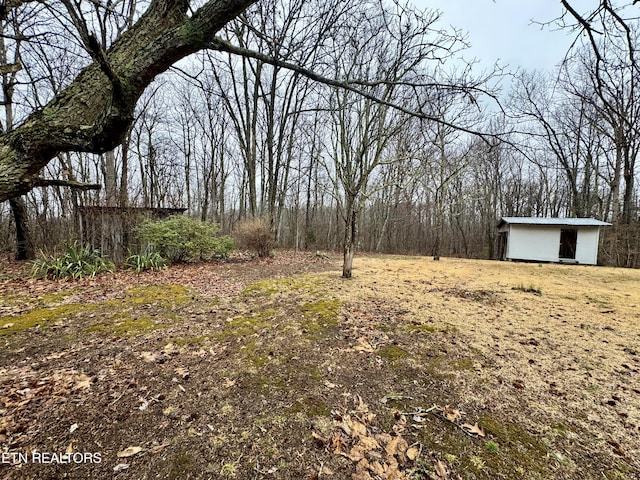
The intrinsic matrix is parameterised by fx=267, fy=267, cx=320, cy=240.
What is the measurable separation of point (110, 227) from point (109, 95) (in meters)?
7.87

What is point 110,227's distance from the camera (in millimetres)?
7551

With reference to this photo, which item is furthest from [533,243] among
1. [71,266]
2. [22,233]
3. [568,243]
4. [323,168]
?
[22,233]

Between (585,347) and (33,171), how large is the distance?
5.17 metres

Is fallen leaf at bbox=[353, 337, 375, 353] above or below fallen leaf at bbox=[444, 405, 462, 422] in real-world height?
above

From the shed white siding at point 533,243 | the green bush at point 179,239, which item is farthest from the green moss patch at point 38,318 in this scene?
the shed white siding at point 533,243

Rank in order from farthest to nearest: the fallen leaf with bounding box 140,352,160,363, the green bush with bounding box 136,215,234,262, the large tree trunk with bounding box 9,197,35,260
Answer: the large tree trunk with bounding box 9,197,35,260 < the green bush with bounding box 136,215,234,262 < the fallen leaf with bounding box 140,352,160,363

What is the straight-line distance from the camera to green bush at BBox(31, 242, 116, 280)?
5738mm

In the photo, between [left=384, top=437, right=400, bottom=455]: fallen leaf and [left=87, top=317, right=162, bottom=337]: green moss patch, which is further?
[left=87, top=317, right=162, bottom=337]: green moss patch

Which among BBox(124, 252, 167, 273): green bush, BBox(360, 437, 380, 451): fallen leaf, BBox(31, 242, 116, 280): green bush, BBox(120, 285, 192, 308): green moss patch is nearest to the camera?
BBox(360, 437, 380, 451): fallen leaf

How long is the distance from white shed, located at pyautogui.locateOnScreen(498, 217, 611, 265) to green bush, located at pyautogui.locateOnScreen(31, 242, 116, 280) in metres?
17.4

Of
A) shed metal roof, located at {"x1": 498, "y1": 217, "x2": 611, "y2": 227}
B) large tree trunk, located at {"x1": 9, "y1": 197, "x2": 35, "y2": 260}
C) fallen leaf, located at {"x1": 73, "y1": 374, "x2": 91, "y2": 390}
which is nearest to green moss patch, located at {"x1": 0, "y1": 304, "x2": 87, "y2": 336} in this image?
fallen leaf, located at {"x1": 73, "y1": 374, "x2": 91, "y2": 390}

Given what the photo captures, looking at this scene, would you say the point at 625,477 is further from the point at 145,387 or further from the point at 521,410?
the point at 145,387

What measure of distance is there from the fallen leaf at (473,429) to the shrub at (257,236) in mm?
8995

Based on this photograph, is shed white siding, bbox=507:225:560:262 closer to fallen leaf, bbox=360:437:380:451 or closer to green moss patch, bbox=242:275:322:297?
green moss patch, bbox=242:275:322:297
